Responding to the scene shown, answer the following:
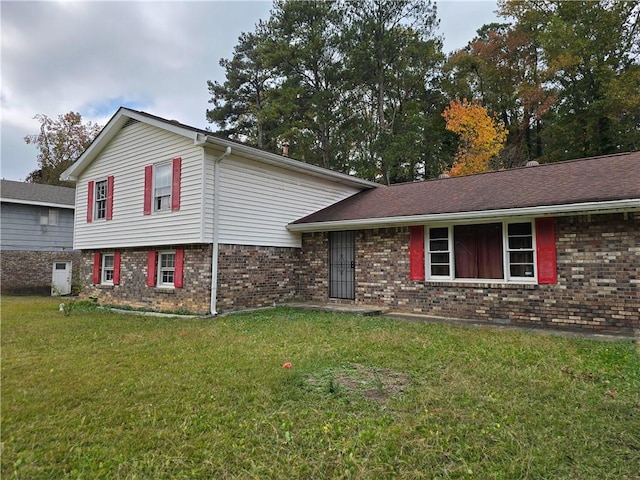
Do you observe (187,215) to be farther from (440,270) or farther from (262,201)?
(440,270)

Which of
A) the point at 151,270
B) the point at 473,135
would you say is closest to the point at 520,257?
the point at 151,270

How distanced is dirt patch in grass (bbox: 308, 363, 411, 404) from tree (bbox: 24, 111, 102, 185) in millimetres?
31774

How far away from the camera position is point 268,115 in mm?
24203

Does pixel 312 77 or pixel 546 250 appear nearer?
pixel 546 250

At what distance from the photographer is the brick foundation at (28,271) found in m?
17.1

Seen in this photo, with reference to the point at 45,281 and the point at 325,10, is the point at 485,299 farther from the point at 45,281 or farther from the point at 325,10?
the point at 325,10

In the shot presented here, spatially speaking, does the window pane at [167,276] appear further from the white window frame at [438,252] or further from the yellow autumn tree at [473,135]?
the yellow autumn tree at [473,135]

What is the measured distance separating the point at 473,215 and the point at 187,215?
269 inches

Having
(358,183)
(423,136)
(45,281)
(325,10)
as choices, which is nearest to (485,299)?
(358,183)

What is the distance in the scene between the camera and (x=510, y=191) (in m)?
9.12

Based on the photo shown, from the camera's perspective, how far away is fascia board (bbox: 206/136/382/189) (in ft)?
31.0

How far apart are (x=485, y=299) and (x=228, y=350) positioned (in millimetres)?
5863

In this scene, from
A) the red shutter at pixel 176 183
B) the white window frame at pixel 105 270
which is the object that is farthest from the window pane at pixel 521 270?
the white window frame at pixel 105 270

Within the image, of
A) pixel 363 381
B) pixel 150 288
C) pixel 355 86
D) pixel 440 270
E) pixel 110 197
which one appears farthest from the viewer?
pixel 355 86
